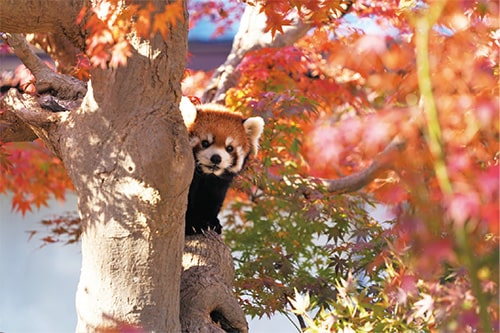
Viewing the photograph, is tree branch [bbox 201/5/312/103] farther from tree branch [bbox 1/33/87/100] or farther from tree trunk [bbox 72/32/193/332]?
tree trunk [bbox 72/32/193/332]

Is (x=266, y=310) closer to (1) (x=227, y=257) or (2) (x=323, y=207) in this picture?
(1) (x=227, y=257)

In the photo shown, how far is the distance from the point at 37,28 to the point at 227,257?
146 cm

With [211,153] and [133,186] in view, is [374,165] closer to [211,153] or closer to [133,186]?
[211,153]

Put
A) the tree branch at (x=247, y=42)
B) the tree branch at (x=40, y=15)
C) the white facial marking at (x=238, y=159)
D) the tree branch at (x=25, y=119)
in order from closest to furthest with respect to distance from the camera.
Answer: the tree branch at (x=40, y=15)
the tree branch at (x=25, y=119)
the white facial marking at (x=238, y=159)
the tree branch at (x=247, y=42)

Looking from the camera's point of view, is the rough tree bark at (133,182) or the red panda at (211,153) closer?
the rough tree bark at (133,182)

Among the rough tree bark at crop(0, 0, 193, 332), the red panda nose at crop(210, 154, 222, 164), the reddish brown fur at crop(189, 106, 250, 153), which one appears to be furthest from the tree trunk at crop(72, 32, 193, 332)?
the reddish brown fur at crop(189, 106, 250, 153)

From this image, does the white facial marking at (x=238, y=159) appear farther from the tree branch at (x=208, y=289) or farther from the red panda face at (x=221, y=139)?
the tree branch at (x=208, y=289)

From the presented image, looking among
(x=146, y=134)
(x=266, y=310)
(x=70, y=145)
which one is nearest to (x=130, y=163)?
(x=146, y=134)

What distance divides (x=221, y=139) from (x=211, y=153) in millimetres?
136

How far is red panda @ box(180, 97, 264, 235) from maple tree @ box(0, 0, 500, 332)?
54cm

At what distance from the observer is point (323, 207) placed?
15.3ft

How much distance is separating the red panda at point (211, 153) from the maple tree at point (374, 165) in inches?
21.2

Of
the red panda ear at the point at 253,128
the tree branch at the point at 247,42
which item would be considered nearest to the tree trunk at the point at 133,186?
the red panda ear at the point at 253,128

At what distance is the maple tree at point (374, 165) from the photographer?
2049mm
